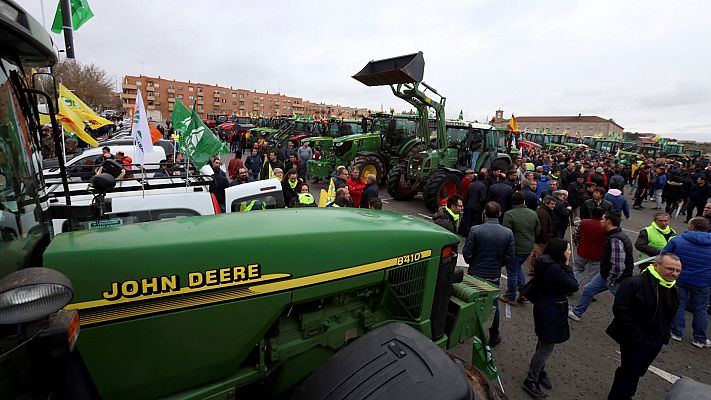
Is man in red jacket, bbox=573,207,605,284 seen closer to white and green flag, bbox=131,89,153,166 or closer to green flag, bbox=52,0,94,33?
white and green flag, bbox=131,89,153,166

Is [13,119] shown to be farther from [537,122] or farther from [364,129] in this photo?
[537,122]

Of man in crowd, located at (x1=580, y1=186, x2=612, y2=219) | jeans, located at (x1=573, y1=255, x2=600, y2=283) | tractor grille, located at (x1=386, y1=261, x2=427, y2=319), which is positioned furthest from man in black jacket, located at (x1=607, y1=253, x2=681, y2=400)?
man in crowd, located at (x1=580, y1=186, x2=612, y2=219)

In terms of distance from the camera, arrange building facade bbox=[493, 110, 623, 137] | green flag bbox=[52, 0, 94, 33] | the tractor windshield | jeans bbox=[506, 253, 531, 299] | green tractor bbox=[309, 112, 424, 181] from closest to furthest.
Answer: the tractor windshield → jeans bbox=[506, 253, 531, 299] → green flag bbox=[52, 0, 94, 33] → green tractor bbox=[309, 112, 424, 181] → building facade bbox=[493, 110, 623, 137]

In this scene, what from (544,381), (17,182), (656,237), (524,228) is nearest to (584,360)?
(544,381)

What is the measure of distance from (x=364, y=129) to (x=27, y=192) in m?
12.5

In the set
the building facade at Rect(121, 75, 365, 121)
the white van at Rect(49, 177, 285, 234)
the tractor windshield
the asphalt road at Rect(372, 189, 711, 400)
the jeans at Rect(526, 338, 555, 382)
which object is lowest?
the asphalt road at Rect(372, 189, 711, 400)

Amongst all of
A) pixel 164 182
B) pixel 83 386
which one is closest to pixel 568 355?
pixel 83 386

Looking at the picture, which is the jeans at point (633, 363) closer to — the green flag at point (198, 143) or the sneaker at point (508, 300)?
the sneaker at point (508, 300)

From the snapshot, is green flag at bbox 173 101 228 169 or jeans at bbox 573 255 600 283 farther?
jeans at bbox 573 255 600 283

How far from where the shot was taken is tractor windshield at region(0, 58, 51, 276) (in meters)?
1.54

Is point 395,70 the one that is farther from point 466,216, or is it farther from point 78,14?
point 78,14

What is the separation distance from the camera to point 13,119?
1867 mm

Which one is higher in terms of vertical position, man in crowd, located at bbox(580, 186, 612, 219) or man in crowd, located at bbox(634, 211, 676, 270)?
man in crowd, located at bbox(580, 186, 612, 219)

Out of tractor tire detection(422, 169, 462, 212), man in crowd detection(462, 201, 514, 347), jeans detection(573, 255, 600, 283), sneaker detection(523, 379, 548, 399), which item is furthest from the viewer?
tractor tire detection(422, 169, 462, 212)
